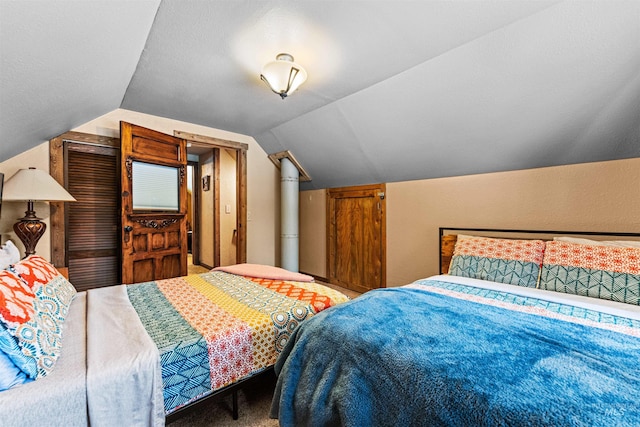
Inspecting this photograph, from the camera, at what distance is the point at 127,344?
123 cm

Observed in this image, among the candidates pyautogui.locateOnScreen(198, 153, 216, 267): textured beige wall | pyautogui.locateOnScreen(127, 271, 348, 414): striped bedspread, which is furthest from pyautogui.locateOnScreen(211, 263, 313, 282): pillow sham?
pyautogui.locateOnScreen(198, 153, 216, 267): textured beige wall

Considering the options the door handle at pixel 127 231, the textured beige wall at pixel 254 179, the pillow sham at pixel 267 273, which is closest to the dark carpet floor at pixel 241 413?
the pillow sham at pixel 267 273

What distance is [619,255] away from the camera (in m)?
1.77

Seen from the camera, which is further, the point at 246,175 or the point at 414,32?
the point at 246,175

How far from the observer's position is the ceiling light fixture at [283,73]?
6.75 feet

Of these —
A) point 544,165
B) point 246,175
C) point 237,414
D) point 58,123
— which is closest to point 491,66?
point 544,165

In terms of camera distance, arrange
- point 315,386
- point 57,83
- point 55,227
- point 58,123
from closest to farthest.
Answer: point 315,386 < point 57,83 < point 58,123 < point 55,227

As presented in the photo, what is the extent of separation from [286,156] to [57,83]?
8.63 feet

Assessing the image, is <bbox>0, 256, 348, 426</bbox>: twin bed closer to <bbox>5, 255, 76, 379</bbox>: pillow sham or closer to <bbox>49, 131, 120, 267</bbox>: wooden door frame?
<bbox>5, 255, 76, 379</bbox>: pillow sham

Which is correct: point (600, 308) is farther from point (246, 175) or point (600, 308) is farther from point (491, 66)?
point (246, 175)

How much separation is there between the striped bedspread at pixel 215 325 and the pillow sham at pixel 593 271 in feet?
4.73

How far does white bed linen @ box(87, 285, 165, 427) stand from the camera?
3.42ft

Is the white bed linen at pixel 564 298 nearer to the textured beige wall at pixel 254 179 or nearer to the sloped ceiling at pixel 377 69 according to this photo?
the sloped ceiling at pixel 377 69

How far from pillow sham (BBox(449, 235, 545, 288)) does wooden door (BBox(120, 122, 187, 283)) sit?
114 inches
